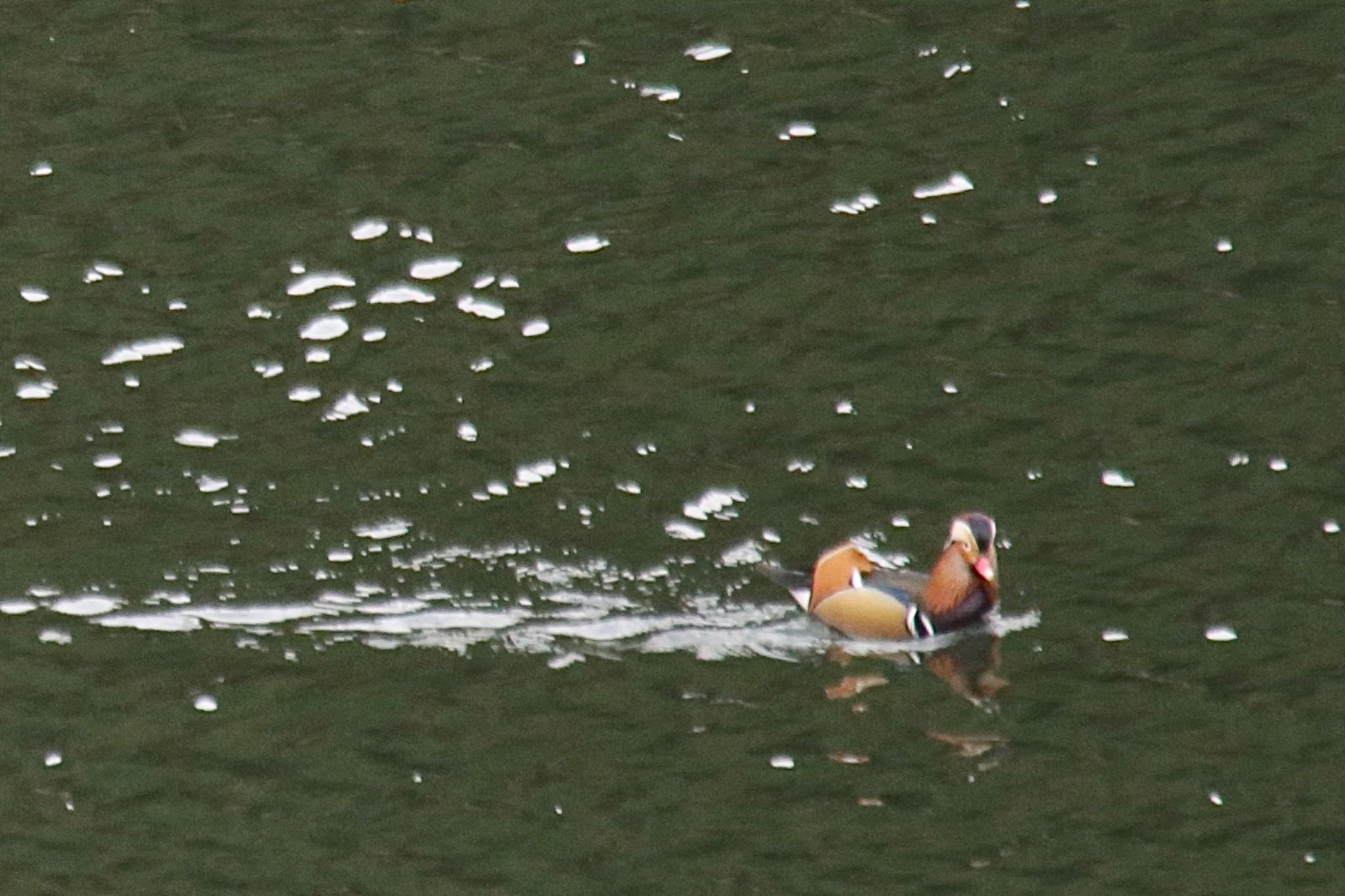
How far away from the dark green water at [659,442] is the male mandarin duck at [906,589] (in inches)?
11.3

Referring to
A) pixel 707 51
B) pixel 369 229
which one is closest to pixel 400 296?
pixel 369 229

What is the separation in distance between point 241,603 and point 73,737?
2020 mm

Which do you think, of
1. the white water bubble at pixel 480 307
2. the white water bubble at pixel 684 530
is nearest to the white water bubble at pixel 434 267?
A: the white water bubble at pixel 480 307

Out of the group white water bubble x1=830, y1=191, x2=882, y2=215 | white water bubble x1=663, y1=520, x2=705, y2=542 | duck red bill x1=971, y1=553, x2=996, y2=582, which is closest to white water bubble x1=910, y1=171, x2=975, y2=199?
white water bubble x1=830, y1=191, x2=882, y2=215

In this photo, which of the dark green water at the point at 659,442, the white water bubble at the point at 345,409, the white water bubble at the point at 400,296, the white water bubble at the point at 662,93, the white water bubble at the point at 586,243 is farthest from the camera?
the white water bubble at the point at 662,93

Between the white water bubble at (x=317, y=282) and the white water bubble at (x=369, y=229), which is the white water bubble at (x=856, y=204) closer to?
the white water bubble at (x=369, y=229)

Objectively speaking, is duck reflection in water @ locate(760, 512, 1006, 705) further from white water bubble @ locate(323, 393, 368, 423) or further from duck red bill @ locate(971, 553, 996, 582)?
white water bubble @ locate(323, 393, 368, 423)

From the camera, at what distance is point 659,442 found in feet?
71.1

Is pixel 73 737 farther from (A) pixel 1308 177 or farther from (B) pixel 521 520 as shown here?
(A) pixel 1308 177

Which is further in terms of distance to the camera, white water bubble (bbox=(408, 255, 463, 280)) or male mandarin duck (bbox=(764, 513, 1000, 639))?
white water bubble (bbox=(408, 255, 463, 280))

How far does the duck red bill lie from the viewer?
750 inches

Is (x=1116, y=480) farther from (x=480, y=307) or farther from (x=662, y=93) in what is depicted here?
(x=662, y=93)

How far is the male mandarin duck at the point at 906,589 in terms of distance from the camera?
62.8ft

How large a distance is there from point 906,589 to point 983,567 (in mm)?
766
